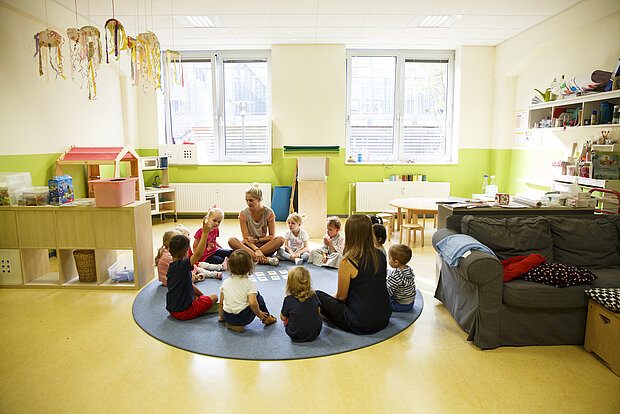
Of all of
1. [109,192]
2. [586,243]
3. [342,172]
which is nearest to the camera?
[586,243]

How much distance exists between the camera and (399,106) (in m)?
7.96

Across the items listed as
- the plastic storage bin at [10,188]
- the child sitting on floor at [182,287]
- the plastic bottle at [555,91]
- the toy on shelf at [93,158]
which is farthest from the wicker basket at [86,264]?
the plastic bottle at [555,91]

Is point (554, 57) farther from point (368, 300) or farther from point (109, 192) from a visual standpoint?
point (109, 192)

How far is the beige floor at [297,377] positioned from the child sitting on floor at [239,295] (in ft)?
0.82

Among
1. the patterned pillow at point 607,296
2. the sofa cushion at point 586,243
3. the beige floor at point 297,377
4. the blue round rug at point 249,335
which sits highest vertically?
the sofa cushion at point 586,243

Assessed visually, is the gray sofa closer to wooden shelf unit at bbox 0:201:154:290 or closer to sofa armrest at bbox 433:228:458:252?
sofa armrest at bbox 433:228:458:252

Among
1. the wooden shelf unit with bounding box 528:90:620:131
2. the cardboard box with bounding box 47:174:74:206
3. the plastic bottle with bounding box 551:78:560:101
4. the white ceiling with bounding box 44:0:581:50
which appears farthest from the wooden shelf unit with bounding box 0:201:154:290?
the plastic bottle with bounding box 551:78:560:101

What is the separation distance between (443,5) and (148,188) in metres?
5.46

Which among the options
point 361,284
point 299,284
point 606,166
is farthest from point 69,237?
point 606,166

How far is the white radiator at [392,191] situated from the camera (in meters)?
7.67

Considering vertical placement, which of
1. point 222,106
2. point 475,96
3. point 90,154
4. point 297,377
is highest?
point 475,96

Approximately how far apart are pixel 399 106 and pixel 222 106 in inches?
132

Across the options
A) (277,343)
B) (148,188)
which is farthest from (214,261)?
(148,188)

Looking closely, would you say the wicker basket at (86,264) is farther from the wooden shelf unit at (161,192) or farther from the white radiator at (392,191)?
the white radiator at (392,191)
